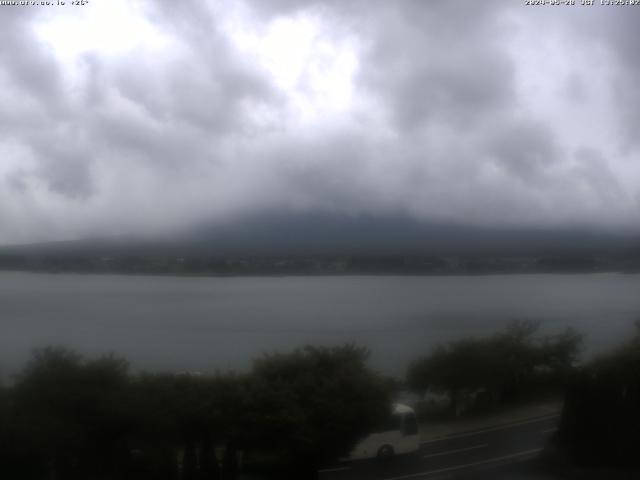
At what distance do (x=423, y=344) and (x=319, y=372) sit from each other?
86cm

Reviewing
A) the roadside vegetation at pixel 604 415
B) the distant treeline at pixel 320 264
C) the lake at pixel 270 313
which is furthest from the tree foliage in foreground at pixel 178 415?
the roadside vegetation at pixel 604 415

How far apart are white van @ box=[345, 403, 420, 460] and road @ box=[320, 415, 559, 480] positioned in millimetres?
57

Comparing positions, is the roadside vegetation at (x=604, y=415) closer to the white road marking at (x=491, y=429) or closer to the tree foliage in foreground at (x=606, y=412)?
the tree foliage in foreground at (x=606, y=412)

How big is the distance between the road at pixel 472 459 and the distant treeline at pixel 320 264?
1.29m

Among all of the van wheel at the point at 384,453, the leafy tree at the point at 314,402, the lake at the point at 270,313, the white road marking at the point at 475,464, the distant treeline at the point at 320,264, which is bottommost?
the white road marking at the point at 475,464

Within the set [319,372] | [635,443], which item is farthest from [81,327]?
[635,443]

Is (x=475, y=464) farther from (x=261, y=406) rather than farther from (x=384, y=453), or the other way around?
(x=261, y=406)

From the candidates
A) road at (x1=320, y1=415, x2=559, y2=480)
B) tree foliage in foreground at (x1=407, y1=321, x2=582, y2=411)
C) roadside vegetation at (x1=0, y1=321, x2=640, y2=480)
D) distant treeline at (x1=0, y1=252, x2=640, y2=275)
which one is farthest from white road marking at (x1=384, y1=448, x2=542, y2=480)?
distant treeline at (x1=0, y1=252, x2=640, y2=275)

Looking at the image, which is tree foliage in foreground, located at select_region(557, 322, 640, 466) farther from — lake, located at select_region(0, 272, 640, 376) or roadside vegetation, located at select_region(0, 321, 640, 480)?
lake, located at select_region(0, 272, 640, 376)

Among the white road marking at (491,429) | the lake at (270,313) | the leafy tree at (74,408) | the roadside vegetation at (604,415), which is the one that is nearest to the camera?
the leafy tree at (74,408)

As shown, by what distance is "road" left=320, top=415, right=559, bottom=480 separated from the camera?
4.88m

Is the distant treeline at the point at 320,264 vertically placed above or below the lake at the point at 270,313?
above

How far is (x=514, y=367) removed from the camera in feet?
17.6

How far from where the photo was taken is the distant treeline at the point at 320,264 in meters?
5.10
